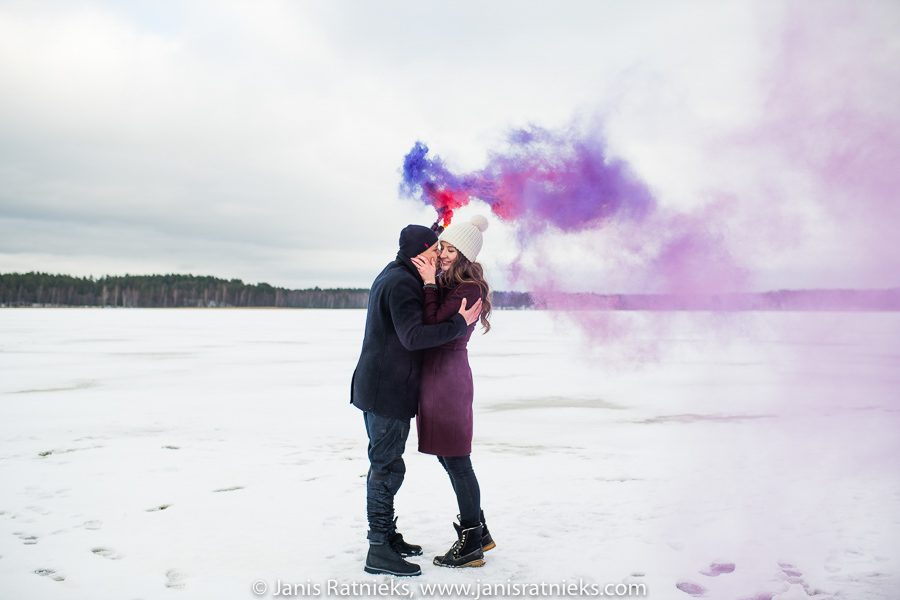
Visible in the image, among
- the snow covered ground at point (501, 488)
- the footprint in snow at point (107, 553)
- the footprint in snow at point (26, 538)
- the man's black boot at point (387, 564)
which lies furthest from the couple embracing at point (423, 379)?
the footprint in snow at point (26, 538)

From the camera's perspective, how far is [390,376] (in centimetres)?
364

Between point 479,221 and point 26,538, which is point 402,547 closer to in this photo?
point 479,221

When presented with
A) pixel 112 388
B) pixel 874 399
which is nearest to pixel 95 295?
pixel 112 388

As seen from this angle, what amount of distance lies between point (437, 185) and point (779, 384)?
395 inches

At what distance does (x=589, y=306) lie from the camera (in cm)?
652

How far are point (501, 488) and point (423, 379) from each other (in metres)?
2.02

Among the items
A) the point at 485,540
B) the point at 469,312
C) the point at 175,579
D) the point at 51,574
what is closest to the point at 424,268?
the point at 469,312

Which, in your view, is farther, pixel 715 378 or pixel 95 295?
pixel 95 295

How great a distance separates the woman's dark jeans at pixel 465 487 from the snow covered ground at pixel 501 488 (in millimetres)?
273

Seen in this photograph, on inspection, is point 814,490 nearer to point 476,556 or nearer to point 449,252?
point 476,556

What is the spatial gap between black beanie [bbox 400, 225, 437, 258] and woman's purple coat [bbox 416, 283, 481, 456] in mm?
233

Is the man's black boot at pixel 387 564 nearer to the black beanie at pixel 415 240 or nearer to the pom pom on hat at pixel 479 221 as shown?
the black beanie at pixel 415 240

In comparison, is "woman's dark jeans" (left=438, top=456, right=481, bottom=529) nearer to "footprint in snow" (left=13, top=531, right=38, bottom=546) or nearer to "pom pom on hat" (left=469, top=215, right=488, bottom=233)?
"pom pom on hat" (left=469, top=215, right=488, bottom=233)

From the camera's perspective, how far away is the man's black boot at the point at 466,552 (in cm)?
369
